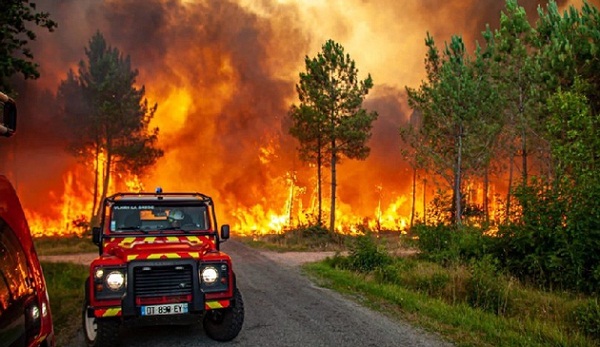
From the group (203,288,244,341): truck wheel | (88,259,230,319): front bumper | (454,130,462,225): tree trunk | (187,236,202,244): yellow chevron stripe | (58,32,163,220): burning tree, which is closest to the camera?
(88,259,230,319): front bumper

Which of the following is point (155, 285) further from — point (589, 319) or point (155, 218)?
point (589, 319)

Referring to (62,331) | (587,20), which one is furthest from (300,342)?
(587,20)

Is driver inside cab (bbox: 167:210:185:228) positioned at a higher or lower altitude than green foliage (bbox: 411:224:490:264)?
higher

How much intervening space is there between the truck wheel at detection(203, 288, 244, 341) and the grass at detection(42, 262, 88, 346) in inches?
97.5

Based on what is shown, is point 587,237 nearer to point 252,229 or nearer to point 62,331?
point 62,331

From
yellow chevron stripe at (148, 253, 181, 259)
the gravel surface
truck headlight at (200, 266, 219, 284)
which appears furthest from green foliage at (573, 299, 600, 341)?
yellow chevron stripe at (148, 253, 181, 259)

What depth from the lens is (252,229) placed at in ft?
149

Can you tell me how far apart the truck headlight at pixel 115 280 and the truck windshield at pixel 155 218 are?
1.43m

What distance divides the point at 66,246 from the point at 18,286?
2839 cm

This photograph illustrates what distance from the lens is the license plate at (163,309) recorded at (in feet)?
21.3

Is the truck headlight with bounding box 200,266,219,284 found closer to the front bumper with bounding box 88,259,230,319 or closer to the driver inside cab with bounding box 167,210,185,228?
the front bumper with bounding box 88,259,230,319

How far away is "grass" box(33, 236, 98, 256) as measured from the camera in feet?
84.7

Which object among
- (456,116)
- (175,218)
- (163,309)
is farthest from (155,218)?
(456,116)

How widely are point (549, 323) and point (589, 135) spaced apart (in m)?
6.70
